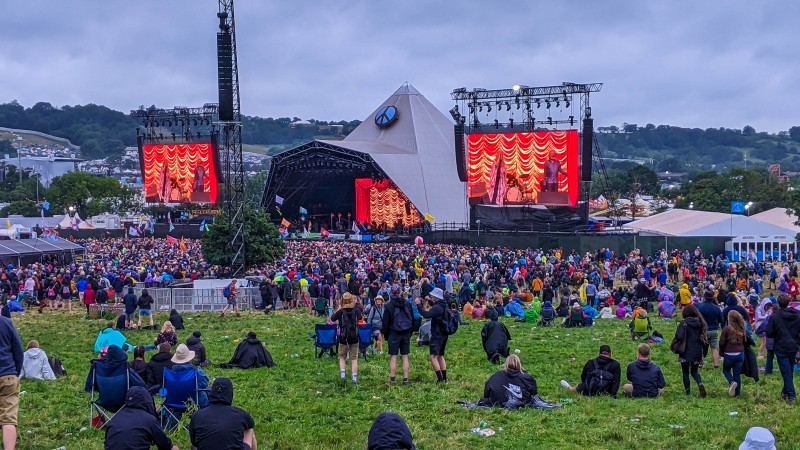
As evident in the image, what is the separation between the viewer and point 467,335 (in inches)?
702

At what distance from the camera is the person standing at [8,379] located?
23.9 feet

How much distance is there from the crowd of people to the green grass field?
14.3 inches

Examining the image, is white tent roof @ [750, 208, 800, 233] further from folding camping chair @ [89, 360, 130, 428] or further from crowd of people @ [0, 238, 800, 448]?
folding camping chair @ [89, 360, 130, 428]

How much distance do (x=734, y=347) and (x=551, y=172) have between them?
1422 inches

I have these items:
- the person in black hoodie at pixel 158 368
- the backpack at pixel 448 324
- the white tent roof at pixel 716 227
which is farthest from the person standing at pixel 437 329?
the white tent roof at pixel 716 227

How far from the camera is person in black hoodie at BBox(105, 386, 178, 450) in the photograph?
6.75 m

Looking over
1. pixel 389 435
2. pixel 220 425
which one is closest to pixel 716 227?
pixel 220 425

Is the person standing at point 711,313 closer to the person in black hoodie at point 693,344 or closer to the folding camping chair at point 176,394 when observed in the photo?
the person in black hoodie at point 693,344

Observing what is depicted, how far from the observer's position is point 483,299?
24.6m

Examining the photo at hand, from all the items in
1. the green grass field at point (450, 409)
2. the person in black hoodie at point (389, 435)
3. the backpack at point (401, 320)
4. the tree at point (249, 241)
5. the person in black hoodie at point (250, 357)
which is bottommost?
the green grass field at point (450, 409)

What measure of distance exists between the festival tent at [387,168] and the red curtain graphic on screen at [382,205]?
0.07m

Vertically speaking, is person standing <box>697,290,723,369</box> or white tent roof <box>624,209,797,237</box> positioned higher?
white tent roof <box>624,209,797,237</box>

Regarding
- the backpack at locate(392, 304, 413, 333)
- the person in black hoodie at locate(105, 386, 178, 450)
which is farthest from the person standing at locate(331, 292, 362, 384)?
the person in black hoodie at locate(105, 386, 178, 450)

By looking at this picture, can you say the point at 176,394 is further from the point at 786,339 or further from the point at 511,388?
the point at 786,339
